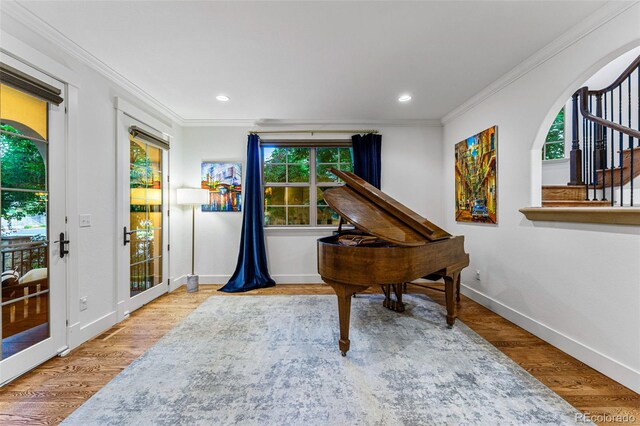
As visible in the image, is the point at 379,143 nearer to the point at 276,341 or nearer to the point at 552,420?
the point at 276,341

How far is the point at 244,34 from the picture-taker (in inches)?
79.4

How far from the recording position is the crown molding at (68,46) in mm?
1766

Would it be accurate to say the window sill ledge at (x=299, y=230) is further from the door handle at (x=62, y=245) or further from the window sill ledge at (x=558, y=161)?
the window sill ledge at (x=558, y=161)

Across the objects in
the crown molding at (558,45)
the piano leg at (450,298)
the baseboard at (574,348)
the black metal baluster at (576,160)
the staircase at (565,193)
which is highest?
the crown molding at (558,45)

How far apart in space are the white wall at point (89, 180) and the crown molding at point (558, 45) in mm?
4129

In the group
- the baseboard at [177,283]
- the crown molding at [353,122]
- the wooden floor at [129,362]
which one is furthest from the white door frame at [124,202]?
the crown molding at [353,122]

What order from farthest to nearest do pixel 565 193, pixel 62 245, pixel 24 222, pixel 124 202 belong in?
pixel 124 202, pixel 565 193, pixel 62 245, pixel 24 222

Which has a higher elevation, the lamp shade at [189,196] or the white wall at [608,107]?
the white wall at [608,107]

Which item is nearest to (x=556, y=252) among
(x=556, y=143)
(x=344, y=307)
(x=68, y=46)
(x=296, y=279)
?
(x=344, y=307)

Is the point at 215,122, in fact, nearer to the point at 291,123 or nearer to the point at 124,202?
the point at 291,123

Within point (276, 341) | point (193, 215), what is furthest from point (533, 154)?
point (193, 215)

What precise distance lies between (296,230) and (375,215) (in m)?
2.12

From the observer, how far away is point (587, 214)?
1906 millimetres

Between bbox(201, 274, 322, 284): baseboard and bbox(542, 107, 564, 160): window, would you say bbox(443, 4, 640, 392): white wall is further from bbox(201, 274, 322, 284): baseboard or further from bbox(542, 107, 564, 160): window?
bbox(201, 274, 322, 284): baseboard
